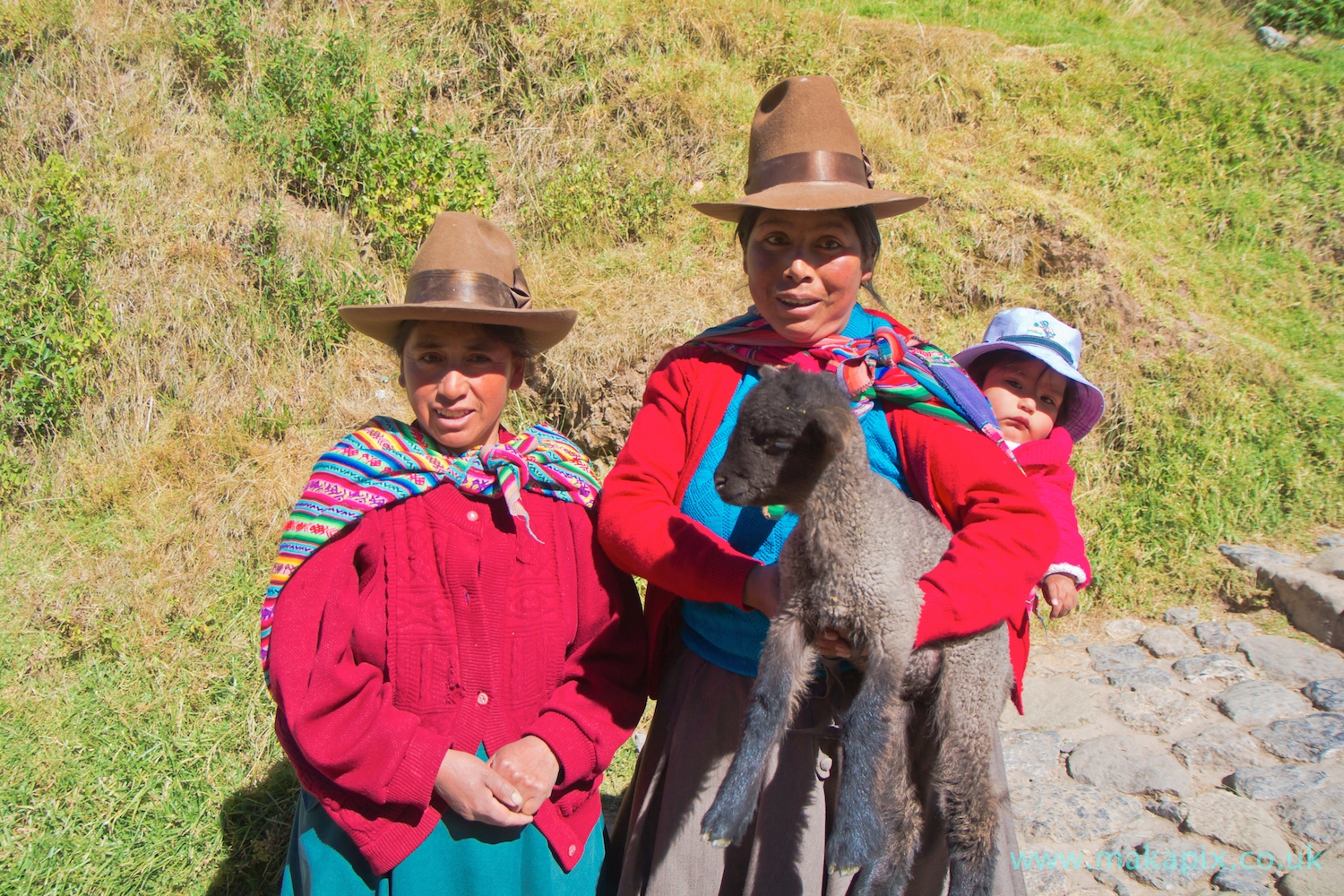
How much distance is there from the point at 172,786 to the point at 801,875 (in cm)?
328

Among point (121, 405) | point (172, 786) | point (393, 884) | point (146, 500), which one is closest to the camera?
point (393, 884)

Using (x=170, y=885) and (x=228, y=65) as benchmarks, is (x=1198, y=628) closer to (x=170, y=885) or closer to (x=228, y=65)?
(x=170, y=885)

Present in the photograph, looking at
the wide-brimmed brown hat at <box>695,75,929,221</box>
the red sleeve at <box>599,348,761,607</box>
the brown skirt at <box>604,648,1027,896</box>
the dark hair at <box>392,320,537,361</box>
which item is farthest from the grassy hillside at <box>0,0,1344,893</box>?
the wide-brimmed brown hat at <box>695,75,929,221</box>

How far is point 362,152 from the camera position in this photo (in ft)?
25.3

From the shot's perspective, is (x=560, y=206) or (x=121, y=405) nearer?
(x=121, y=405)

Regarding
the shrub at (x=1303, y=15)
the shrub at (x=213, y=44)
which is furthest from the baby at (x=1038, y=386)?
the shrub at (x=1303, y=15)

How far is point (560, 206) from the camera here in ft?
26.3

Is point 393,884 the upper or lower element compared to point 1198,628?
upper

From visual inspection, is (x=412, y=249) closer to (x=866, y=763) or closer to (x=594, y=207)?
(x=594, y=207)

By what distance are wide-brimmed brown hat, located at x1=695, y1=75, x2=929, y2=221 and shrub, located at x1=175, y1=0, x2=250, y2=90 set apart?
7975 mm

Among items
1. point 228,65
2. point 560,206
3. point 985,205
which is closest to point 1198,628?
point 985,205

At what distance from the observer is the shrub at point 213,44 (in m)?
8.46

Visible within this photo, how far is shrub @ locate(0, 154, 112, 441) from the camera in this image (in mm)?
6434

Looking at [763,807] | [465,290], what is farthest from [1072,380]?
[465,290]
